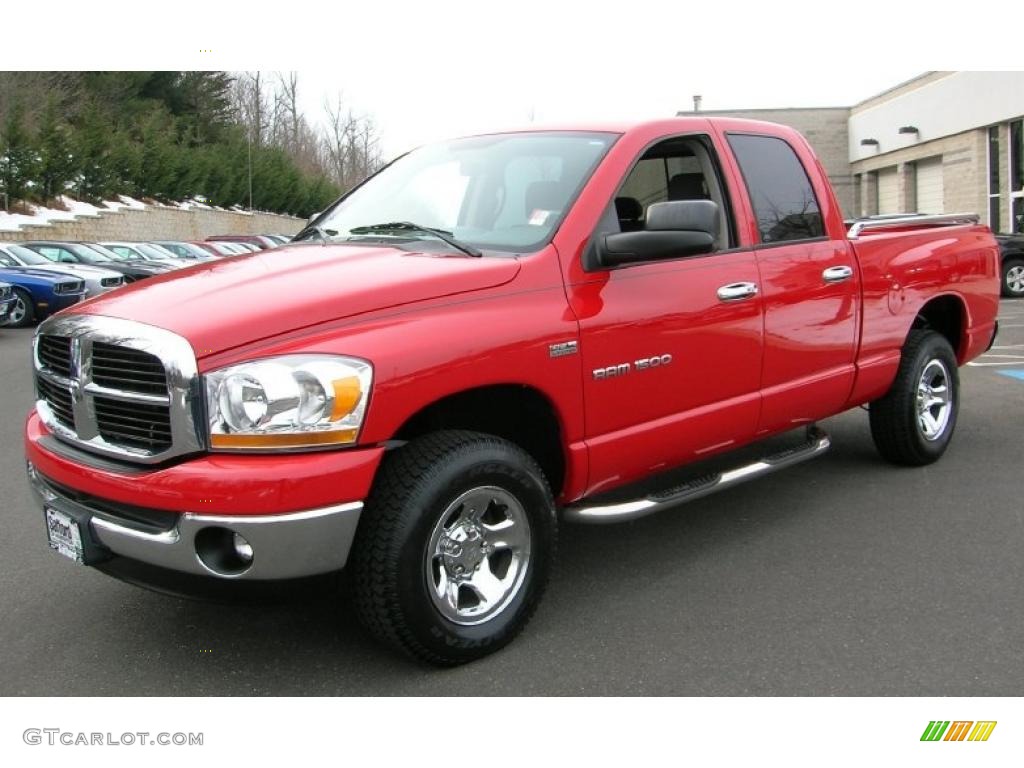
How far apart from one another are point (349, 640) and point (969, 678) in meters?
2.22

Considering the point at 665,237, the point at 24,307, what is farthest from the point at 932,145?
the point at 665,237

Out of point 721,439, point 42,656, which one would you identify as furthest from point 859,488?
point 42,656

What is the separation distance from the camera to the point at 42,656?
3537 mm

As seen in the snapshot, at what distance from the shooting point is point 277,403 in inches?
115

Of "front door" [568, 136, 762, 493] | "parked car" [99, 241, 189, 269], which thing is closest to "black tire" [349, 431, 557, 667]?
"front door" [568, 136, 762, 493]

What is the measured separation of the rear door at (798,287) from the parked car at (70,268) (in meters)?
15.8

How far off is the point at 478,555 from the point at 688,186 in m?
2.18

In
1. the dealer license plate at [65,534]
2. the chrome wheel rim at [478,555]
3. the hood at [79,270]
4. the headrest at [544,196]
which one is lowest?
the chrome wheel rim at [478,555]

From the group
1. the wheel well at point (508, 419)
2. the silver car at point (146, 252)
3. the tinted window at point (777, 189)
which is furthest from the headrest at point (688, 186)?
the silver car at point (146, 252)

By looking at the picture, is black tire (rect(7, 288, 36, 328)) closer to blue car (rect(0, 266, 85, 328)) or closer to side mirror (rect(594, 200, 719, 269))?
blue car (rect(0, 266, 85, 328))
